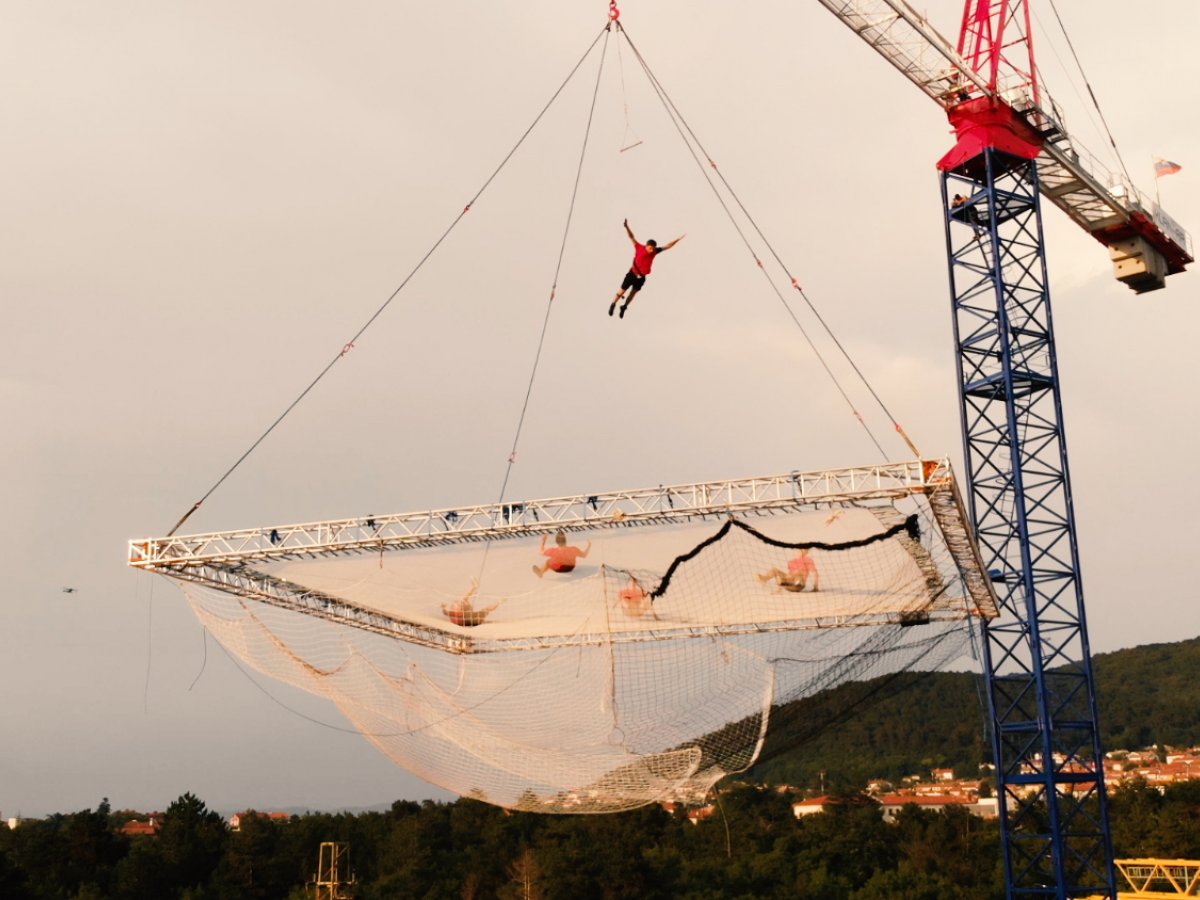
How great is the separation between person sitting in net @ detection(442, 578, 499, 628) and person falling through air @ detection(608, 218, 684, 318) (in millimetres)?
4090

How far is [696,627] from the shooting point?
604 inches

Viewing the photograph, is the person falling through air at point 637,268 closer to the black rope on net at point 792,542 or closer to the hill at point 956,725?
the black rope on net at point 792,542

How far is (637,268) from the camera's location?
15.6 m

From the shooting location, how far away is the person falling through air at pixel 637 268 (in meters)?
15.4

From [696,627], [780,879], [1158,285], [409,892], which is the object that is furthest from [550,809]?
[780,879]

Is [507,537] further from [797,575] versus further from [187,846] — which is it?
[187,846]

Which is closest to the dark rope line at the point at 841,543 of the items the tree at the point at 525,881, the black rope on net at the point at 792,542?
the black rope on net at the point at 792,542

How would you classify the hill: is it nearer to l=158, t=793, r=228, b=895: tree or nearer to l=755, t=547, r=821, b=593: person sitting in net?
l=158, t=793, r=228, b=895: tree

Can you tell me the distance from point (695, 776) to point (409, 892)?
34.2 metres

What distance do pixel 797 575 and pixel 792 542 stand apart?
49cm

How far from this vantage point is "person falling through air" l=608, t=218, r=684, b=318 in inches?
605

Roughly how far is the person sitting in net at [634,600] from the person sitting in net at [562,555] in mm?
646

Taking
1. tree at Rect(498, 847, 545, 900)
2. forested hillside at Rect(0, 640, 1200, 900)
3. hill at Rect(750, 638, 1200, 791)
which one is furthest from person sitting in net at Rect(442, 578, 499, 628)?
hill at Rect(750, 638, 1200, 791)

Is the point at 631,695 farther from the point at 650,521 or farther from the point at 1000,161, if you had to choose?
the point at 1000,161
